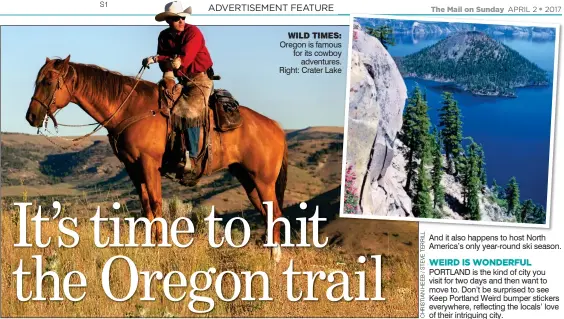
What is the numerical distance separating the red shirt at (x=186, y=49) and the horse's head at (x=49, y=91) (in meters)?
1.33

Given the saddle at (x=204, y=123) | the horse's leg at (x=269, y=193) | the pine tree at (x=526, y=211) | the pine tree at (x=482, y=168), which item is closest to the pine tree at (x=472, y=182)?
the pine tree at (x=482, y=168)

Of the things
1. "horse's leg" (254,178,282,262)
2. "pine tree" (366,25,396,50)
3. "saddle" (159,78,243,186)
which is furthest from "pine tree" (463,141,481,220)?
"saddle" (159,78,243,186)

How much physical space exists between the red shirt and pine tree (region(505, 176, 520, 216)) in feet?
15.3

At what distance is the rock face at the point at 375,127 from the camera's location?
12.4 m

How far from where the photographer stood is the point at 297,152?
3878 cm

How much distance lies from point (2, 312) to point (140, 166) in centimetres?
273

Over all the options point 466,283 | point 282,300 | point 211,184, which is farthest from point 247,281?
point 211,184

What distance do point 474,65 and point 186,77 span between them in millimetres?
4454

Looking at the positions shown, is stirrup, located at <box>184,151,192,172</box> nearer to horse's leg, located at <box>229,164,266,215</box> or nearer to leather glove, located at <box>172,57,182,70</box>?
horse's leg, located at <box>229,164,266,215</box>

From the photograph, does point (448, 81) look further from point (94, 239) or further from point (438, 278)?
point (94, 239)

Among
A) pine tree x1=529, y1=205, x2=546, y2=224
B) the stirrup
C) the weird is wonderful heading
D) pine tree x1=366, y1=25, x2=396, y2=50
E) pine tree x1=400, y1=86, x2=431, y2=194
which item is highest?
the weird is wonderful heading

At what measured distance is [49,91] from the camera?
11547mm

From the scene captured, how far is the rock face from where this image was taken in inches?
488

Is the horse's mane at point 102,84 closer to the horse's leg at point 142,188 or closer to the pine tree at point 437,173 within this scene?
the horse's leg at point 142,188
